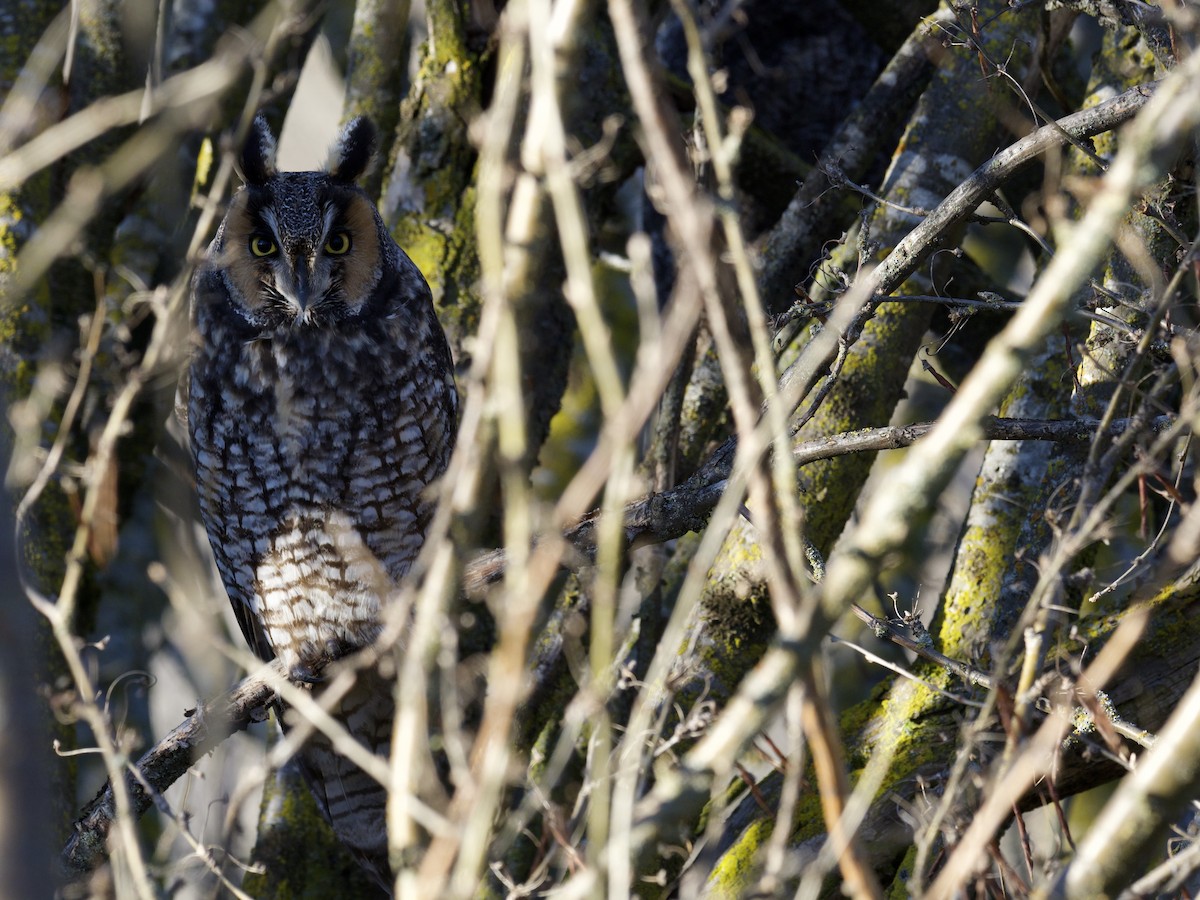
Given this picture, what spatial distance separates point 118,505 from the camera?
4.57m

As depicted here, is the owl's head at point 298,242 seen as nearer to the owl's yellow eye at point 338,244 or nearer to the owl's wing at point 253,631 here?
the owl's yellow eye at point 338,244

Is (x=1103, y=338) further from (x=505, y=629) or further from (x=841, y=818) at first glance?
(x=505, y=629)

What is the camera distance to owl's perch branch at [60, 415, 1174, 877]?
228cm

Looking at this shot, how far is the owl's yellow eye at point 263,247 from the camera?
3.30m

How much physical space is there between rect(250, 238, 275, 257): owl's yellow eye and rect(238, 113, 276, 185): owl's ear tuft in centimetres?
22

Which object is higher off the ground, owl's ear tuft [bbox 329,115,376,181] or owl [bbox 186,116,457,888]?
owl's ear tuft [bbox 329,115,376,181]

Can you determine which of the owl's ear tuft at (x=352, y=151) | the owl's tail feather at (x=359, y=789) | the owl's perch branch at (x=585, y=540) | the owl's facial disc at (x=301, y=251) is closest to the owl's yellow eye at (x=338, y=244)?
the owl's facial disc at (x=301, y=251)

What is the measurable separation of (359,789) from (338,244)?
1561mm

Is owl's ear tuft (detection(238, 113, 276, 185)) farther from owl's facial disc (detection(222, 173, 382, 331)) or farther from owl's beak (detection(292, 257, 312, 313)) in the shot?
owl's beak (detection(292, 257, 312, 313))

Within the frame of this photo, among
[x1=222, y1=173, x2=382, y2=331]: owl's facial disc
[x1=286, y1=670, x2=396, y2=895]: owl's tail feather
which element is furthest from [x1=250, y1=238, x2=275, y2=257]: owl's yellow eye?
[x1=286, y1=670, x2=396, y2=895]: owl's tail feather

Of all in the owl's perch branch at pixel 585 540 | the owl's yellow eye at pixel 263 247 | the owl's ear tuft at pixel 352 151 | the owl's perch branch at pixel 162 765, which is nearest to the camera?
the owl's perch branch at pixel 585 540

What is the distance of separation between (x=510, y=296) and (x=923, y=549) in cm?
505

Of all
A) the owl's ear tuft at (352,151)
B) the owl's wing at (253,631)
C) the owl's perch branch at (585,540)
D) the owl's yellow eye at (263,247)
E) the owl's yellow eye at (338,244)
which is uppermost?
the owl's ear tuft at (352,151)

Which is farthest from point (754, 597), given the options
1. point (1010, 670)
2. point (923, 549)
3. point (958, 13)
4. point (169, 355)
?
point (923, 549)
